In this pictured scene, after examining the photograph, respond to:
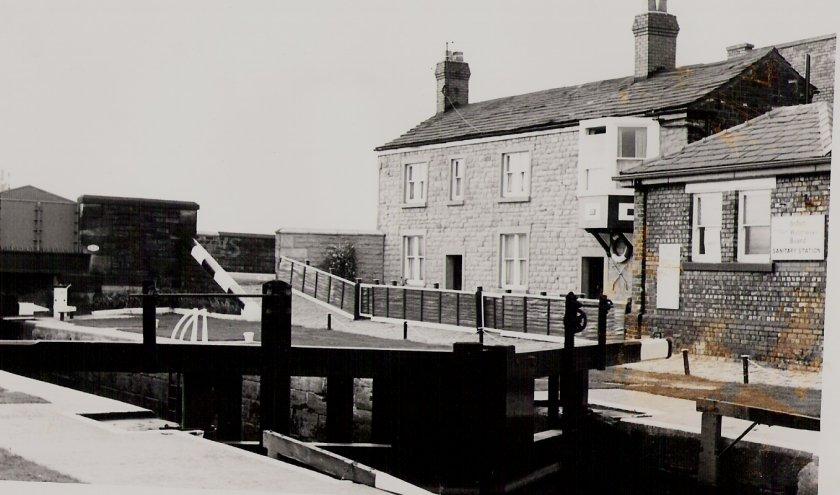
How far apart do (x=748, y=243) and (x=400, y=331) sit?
4.88ft

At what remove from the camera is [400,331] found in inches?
169

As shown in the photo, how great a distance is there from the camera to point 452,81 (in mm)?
4176

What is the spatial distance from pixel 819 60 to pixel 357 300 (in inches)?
80.4

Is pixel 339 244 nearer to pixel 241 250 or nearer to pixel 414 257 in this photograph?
pixel 414 257

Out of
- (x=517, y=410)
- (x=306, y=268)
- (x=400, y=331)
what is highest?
(x=306, y=268)

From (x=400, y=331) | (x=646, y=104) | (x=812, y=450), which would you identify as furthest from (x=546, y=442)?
(x=646, y=104)

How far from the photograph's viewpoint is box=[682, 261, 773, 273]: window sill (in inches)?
141

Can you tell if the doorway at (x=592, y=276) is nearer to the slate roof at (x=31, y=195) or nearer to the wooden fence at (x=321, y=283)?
the wooden fence at (x=321, y=283)

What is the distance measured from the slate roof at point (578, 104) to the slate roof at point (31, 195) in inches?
60.6

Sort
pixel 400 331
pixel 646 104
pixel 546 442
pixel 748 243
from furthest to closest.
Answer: pixel 546 442, pixel 400 331, pixel 646 104, pixel 748 243

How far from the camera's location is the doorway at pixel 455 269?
4.14 meters

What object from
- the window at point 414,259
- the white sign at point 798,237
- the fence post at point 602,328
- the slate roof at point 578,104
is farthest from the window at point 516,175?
the white sign at point 798,237

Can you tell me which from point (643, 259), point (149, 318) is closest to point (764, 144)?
point (643, 259)

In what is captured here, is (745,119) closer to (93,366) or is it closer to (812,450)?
(812,450)
